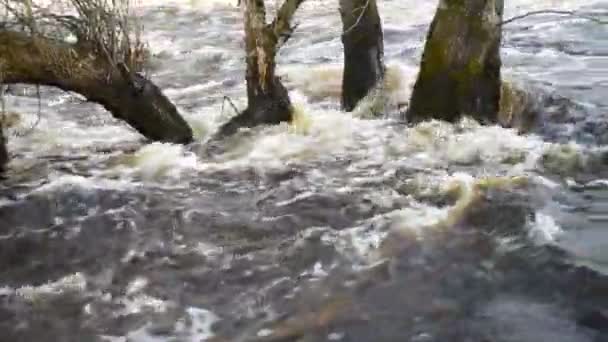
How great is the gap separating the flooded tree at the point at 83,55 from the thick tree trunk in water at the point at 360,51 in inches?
93.3

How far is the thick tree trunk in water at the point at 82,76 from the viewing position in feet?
23.6

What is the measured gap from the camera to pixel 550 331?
4.68 meters

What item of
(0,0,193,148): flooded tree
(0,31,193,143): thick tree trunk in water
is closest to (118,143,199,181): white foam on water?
(0,31,193,143): thick tree trunk in water

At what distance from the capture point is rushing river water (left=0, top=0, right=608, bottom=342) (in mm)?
4891

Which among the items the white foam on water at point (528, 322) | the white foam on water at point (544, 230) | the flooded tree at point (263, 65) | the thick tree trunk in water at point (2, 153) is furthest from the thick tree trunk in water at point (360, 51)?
the white foam on water at point (528, 322)

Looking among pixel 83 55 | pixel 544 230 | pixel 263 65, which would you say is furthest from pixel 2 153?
pixel 544 230

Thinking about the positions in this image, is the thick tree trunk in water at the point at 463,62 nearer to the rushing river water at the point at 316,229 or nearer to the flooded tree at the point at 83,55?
the rushing river water at the point at 316,229

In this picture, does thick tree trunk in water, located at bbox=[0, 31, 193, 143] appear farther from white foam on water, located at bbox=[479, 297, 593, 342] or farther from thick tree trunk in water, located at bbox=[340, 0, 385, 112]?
white foam on water, located at bbox=[479, 297, 593, 342]

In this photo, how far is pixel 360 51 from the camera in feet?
30.1

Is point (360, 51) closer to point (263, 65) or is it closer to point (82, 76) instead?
point (263, 65)

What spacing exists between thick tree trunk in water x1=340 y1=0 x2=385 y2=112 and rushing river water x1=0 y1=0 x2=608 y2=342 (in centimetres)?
29

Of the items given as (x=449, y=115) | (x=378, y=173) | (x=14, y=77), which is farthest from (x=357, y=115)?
(x=14, y=77)

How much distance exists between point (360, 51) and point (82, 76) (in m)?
3.16

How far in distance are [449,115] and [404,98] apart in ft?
4.44
